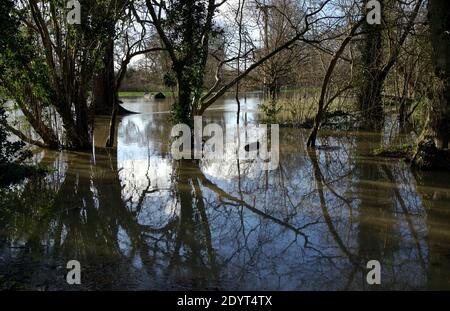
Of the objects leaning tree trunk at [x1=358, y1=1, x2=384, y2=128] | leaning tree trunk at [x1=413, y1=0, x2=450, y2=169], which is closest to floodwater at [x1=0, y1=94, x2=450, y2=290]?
leaning tree trunk at [x1=413, y1=0, x2=450, y2=169]

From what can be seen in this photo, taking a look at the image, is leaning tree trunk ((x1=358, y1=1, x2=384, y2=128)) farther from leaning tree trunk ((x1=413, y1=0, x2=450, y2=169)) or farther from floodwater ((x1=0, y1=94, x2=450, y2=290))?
floodwater ((x1=0, y1=94, x2=450, y2=290))

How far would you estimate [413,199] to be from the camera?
7.62 metres

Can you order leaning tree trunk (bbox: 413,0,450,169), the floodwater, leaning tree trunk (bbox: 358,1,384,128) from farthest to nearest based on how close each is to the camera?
leaning tree trunk (bbox: 358,1,384,128)
leaning tree trunk (bbox: 413,0,450,169)
the floodwater

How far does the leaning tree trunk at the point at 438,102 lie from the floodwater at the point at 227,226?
18.2 inches

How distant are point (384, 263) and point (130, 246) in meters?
2.92

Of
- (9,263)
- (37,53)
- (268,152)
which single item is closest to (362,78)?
(268,152)

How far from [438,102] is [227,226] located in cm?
557

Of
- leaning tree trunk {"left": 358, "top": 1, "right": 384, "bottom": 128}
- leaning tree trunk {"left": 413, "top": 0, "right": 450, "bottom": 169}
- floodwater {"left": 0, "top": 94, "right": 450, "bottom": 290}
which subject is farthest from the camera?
leaning tree trunk {"left": 358, "top": 1, "right": 384, "bottom": 128}

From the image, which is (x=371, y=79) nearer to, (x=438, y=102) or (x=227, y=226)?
(x=438, y=102)

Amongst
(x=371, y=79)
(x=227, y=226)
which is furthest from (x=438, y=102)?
(x=227, y=226)

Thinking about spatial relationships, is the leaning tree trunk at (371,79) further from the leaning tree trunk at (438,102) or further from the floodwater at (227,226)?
the floodwater at (227,226)

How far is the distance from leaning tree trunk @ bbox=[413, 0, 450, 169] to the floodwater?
18.2 inches

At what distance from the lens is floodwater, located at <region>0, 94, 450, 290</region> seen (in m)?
4.63

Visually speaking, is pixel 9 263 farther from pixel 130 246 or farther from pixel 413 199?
pixel 413 199
